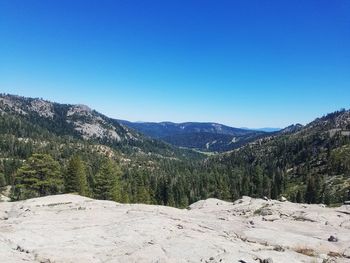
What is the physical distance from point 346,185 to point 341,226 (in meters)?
154

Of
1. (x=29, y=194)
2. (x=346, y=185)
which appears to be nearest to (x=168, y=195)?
(x=29, y=194)

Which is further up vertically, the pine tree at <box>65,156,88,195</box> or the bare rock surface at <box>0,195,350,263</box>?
the bare rock surface at <box>0,195,350,263</box>

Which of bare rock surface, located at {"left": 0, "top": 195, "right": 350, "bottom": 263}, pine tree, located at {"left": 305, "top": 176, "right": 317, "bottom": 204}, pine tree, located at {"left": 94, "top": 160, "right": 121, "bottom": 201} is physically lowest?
pine tree, located at {"left": 305, "top": 176, "right": 317, "bottom": 204}

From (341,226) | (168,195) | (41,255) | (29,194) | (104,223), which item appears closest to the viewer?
(41,255)

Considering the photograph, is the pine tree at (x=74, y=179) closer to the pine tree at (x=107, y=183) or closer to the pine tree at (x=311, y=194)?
the pine tree at (x=107, y=183)

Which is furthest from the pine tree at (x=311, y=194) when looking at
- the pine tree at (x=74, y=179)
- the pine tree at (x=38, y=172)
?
the pine tree at (x=38, y=172)

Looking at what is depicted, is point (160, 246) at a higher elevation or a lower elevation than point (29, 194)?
higher

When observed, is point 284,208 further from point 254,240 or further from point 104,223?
point 104,223

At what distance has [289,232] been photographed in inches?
1448

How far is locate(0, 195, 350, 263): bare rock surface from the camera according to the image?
25906 millimetres

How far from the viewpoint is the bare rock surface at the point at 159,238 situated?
2591 cm

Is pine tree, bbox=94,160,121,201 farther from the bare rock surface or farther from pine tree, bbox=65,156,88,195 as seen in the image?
the bare rock surface

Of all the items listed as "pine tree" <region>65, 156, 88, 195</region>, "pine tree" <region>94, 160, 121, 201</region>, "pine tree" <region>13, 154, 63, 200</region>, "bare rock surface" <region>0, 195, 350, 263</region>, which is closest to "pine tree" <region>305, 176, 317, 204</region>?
"pine tree" <region>94, 160, 121, 201</region>

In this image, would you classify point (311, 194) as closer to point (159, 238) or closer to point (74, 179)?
point (74, 179)
